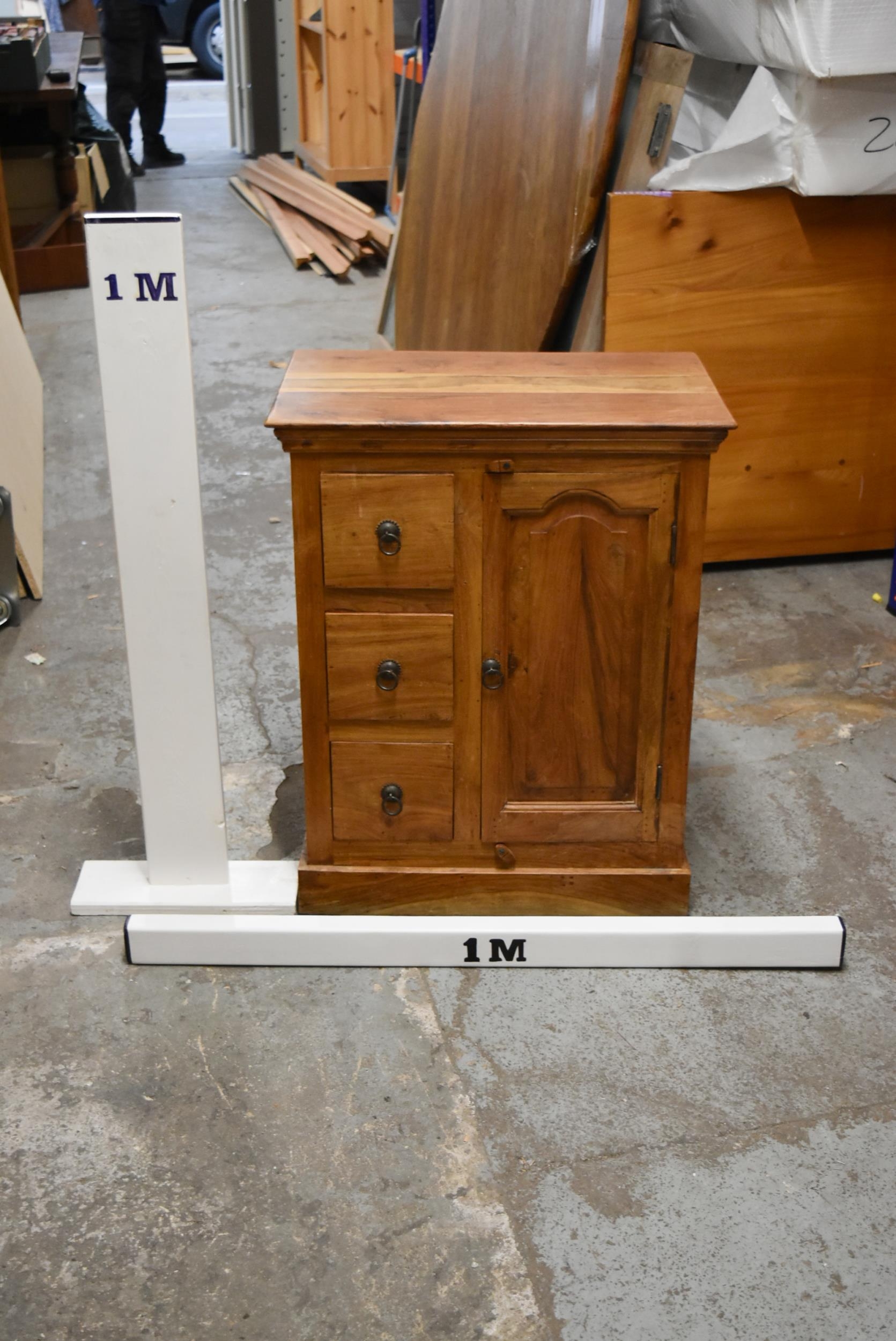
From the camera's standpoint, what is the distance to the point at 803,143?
3027mm

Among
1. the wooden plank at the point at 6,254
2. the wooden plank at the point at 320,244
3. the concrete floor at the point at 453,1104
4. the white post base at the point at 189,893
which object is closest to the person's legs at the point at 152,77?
the wooden plank at the point at 320,244

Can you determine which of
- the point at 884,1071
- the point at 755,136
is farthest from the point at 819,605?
the point at 884,1071

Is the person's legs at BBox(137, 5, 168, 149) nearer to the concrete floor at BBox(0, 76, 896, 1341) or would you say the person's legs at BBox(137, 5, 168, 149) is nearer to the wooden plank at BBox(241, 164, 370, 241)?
the wooden plank at BBox(241, 164, 370, 241)

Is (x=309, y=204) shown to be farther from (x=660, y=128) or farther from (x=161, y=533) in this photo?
(x=161, y=533)

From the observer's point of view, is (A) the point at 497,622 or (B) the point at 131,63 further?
(B) the point at 131,63

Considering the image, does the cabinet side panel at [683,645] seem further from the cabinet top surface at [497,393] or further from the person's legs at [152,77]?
the person's legs at [152,77]

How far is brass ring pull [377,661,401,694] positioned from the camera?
2.10 m

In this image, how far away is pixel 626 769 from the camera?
2.17 metres

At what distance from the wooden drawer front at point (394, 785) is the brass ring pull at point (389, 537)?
0.34 m

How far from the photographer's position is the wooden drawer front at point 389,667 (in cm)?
208

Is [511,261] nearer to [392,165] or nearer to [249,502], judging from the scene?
[249,502]

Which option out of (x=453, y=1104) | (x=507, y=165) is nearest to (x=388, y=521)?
(x=453, y=1104)

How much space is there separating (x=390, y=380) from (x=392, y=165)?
4.91m

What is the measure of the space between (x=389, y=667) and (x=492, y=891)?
0.45 metres
